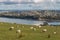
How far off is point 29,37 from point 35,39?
896 millimetres

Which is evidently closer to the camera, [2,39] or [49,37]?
[2,39]

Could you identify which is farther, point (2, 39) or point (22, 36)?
point (22, 36)

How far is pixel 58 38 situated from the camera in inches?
819

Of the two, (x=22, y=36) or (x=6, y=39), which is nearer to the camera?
(x=6, y=39)

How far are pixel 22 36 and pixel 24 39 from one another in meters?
1.08

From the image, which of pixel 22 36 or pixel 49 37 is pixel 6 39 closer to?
pixel 22 36

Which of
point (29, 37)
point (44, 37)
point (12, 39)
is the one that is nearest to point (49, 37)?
point (44, 37)

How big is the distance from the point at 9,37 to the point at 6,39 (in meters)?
0.88

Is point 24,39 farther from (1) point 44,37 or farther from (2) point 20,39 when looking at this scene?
(1) point 44,37

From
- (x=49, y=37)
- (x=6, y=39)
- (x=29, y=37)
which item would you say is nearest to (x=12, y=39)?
(x=6, y=39)

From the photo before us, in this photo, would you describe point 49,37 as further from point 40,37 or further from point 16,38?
point 16,38

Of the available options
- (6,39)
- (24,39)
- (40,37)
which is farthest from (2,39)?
(40,37)

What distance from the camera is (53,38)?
815 inches

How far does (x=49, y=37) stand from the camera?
2103 cm
